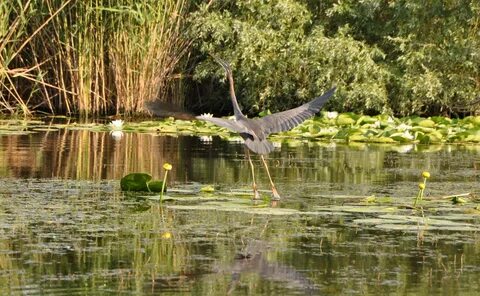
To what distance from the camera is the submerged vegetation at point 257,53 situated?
18562 millimetres

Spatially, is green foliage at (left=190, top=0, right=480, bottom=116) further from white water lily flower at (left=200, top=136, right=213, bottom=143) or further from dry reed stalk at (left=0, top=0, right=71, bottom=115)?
white water lily flower at (left=200, top=136, right=213, bottom=143)

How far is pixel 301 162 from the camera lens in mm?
11883

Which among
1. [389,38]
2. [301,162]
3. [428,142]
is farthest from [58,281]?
[389,38]

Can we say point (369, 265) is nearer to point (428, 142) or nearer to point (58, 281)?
point (58, 281)

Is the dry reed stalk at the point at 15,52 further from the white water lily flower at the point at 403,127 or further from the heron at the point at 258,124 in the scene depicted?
the heron at the point at 258,124

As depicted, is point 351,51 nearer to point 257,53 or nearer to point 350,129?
point 257,53

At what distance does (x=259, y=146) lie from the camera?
810cm

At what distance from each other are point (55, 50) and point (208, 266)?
13.7m

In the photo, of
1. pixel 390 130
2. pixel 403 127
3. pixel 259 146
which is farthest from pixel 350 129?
pixel 259 146

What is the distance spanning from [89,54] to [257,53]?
2746mm

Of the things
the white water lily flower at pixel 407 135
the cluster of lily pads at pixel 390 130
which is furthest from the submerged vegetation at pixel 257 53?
the white water lily flower at pixel 407 135

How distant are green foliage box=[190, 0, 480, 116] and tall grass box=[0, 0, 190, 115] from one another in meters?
0.72

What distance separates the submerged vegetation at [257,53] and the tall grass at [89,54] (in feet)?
0.07

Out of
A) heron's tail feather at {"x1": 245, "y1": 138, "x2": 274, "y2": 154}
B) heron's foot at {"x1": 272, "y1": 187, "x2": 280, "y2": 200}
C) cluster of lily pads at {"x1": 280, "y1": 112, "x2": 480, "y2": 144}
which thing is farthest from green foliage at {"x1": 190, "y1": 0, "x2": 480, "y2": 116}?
heron's tail feather at {"x1": 245, "y1": 138, "x2": 274, "y2": 154}
